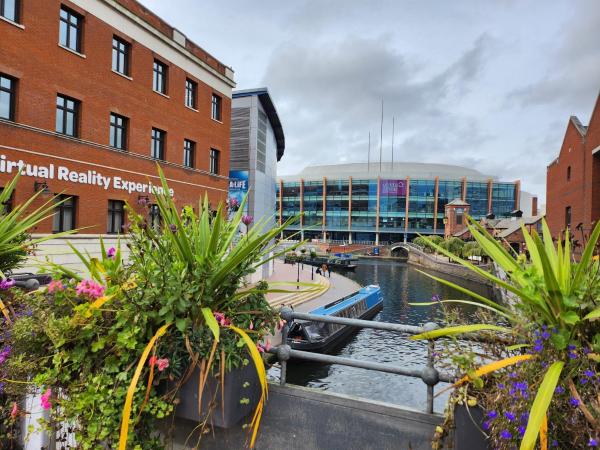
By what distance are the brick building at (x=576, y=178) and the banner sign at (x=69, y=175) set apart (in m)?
24.6

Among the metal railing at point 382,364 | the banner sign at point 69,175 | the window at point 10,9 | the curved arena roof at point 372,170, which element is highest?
the curved arena roof at point 372,170

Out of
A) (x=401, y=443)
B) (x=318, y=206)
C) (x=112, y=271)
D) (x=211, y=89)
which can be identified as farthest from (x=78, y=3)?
(x=318, y=206)

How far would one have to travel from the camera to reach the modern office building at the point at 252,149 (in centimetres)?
3459

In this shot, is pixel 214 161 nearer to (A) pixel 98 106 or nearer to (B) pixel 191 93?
(B) pixel 191 93

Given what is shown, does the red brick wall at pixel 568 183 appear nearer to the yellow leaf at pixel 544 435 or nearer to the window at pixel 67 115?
the window at pixel 67 115

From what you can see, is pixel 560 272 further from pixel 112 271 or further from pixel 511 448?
pixel 112 271

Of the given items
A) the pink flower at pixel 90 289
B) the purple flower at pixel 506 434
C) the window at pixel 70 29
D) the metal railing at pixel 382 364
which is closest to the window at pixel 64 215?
the window at pixel 70 29

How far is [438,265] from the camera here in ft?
193

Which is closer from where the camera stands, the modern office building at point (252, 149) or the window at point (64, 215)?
the window at point (64, 215)

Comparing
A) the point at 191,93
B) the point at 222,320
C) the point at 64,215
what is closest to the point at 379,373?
the point at 64,215

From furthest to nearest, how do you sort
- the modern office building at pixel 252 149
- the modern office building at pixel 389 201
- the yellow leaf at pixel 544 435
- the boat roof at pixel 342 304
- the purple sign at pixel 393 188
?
the purple sign at pixel 393 188 → the modern office building at pixel 389 201 → the modern office building at pixel 252 149 → the boat roof at pixel 342 304 → the yellow leaf at pixel 544 435

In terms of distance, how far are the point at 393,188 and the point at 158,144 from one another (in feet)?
236

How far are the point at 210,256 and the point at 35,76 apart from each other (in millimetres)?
15728

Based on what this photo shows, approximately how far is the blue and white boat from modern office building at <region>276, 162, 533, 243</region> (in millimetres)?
57365
